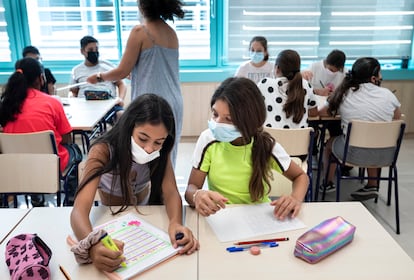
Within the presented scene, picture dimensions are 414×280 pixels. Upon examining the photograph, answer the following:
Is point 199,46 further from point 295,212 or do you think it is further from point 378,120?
point 295,212

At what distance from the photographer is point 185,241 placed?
45.3 inches

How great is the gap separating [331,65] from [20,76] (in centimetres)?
270

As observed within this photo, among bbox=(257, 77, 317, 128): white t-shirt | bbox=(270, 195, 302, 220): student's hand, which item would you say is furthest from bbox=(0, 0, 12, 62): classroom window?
bbox=(270, 195, 302, 220): student's hand

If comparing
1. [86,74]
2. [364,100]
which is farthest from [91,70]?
[364,100]

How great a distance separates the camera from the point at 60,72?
444 cm

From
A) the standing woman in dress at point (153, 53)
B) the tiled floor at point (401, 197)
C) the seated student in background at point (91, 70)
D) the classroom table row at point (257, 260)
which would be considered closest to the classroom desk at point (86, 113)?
the seated student in background at point (91, 70)

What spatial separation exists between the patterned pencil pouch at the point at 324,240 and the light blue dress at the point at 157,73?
3.93 feet

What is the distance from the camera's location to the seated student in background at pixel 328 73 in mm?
3510

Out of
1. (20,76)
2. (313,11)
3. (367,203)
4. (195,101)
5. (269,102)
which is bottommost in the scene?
(367,203)

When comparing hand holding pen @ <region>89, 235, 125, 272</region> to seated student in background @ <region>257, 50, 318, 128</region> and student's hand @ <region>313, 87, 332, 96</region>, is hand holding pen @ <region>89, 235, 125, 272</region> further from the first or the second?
student's hand @ <region>313, 87, 332, 96</region>

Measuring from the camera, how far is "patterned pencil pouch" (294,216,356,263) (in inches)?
42.6

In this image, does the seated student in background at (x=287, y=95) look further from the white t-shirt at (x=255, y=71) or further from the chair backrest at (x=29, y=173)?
the chair backrest at (x=29, y=173)

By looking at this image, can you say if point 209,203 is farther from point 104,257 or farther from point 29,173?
point 29,173

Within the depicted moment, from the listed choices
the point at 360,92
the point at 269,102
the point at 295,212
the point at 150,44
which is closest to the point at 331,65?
the point at 360,92
